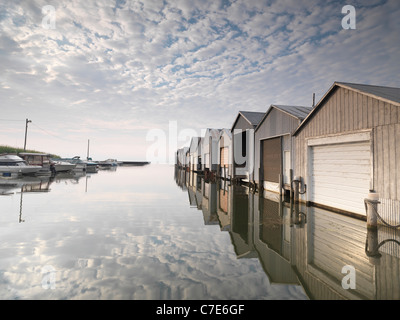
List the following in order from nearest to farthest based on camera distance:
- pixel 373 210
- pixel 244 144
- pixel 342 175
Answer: pixel 373 210
pixel 342 175
pixel 244 144

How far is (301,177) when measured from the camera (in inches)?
498

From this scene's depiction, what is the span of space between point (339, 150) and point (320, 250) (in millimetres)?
6218

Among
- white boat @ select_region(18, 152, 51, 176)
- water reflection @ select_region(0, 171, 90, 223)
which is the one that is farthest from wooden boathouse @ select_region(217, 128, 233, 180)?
white boat @ select_region(18, 152, 51, 176)

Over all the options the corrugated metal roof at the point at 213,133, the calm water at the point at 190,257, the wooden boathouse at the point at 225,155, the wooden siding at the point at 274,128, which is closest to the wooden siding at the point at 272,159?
the wooden siding at the point at 274,128

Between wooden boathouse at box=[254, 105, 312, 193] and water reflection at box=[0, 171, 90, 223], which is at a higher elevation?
wooden boathouse at box=[254, 105, 312, 193]

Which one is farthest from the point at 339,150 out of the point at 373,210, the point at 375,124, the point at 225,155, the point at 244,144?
the point at 225,155

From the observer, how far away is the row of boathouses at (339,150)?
7718mm

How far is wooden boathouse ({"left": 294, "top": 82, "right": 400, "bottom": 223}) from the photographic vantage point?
25.0 ft

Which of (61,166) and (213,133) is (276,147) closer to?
(213,133)

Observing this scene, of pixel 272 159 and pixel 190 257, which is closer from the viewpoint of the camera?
pixel 190 257

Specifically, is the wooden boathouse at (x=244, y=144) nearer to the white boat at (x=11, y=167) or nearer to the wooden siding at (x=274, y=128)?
the wooden siding at (x=274, y=128)

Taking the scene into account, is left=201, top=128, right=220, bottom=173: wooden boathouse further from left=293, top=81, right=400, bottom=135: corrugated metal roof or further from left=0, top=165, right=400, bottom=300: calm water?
left=0, top=165, right=400, bottom=300: calm water

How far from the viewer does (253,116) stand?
22.9 metres

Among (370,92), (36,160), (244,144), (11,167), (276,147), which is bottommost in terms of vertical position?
(11,167)
